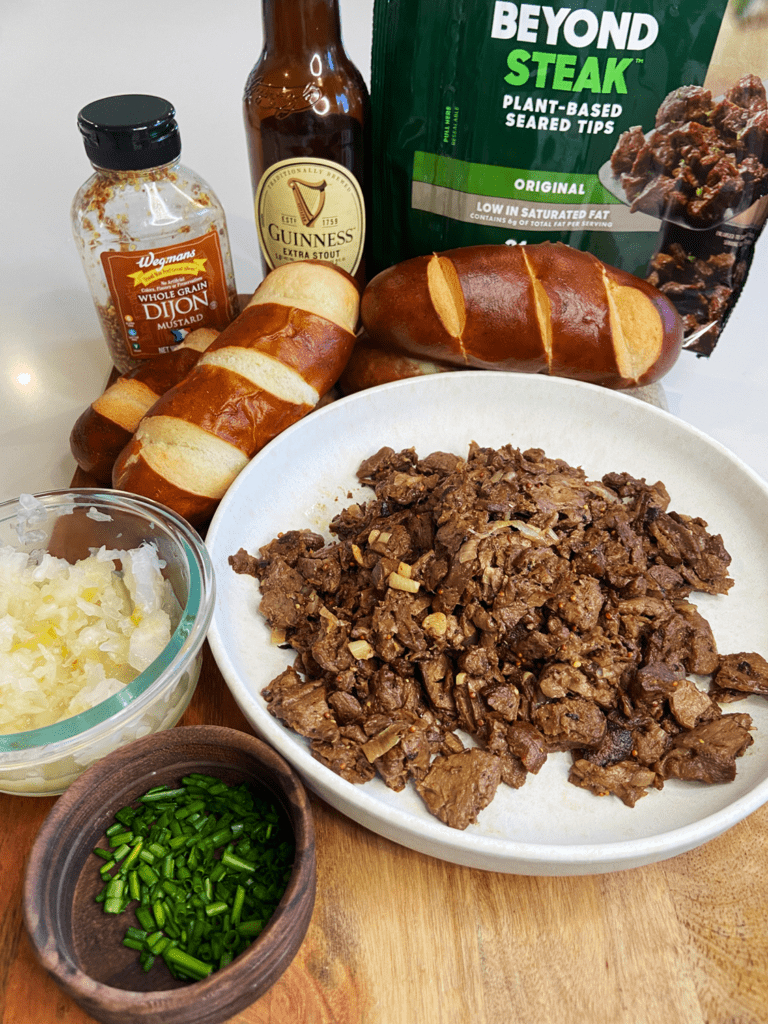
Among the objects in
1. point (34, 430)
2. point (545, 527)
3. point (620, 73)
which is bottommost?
point (34, 430)

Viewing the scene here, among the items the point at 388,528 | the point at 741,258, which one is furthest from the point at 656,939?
the point at 741,258

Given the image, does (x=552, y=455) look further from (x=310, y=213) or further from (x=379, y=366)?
(x=310, y=213)

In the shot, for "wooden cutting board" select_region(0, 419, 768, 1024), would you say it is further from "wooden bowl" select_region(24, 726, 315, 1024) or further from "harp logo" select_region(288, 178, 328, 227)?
"harp logo" select_region(288, 178, 328, 227)

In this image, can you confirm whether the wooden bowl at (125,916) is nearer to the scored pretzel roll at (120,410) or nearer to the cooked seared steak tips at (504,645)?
the cooked seared steak tips at (504,645)

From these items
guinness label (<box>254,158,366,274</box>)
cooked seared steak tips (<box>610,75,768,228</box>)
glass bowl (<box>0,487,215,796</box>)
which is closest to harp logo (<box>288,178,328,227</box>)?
guinness label (<box>254,158,366,274</box>)

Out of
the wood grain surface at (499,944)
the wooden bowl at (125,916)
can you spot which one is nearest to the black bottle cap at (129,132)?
the wooden bowl at (125,916)

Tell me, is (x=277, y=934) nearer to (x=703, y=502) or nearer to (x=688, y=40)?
(x=703, y=502)

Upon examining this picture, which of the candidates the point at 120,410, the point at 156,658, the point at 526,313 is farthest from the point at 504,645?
the point at 120,410
